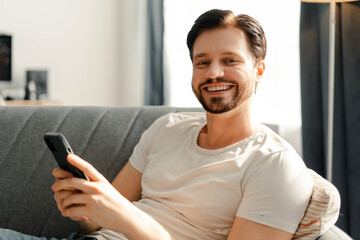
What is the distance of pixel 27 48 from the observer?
4391 mm

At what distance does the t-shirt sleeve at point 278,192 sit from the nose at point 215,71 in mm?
314

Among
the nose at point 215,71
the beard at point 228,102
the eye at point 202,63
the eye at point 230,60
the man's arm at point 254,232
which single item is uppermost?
the eye at point 230,60

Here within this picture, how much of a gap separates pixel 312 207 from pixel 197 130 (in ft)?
1.66

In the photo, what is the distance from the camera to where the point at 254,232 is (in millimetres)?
1102

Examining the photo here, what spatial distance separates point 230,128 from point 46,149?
0.74 metres

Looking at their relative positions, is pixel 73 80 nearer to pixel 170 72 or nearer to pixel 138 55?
pixel 138 55

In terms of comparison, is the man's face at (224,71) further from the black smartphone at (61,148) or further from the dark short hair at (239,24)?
the black smartphone at (61,148)

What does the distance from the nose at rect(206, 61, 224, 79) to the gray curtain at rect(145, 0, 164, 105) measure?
2955mm

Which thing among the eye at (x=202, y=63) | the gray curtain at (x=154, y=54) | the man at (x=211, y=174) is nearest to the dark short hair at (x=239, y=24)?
the man at (x=211, y=174)

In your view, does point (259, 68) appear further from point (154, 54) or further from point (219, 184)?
point (154, 54)

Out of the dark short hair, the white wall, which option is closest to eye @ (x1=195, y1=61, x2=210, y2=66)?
the dark short hair

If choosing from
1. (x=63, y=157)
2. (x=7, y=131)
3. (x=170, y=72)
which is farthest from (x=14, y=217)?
(x=170, y=72)

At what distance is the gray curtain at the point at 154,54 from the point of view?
14.2ft

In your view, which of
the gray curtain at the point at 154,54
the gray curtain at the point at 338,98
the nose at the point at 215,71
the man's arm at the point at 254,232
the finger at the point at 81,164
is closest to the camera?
the finger at the point at 81,164
